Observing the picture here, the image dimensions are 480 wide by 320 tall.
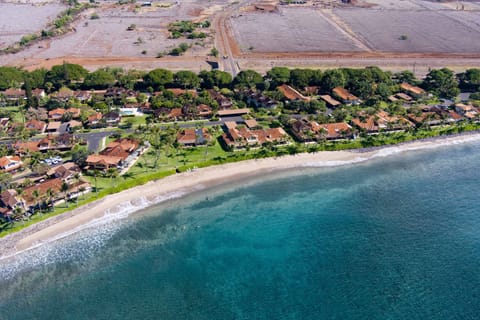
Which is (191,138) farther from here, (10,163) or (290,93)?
(290,93)

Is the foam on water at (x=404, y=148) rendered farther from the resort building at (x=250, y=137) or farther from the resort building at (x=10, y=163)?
the resort building at (x=10, y=163)

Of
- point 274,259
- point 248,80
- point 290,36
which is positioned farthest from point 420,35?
point 274,259

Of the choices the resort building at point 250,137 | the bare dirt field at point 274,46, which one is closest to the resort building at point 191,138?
the resort building at point 250,137

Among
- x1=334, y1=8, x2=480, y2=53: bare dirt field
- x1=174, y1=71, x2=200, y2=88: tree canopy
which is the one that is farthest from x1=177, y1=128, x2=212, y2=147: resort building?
x1=334, y1=8, x2=480, y2=53: bare dirt field

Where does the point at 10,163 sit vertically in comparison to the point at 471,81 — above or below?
below

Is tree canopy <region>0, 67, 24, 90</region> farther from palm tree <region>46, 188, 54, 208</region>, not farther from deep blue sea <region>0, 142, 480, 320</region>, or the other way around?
deep blue sea <region>0, 142, 480, 320</region>

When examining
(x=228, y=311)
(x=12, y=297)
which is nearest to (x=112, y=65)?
(x=12, y=297)
